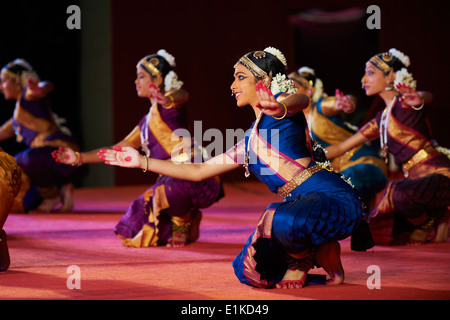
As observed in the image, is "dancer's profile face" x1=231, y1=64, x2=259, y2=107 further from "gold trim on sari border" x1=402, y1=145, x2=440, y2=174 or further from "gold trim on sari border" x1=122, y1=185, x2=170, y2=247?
"gold trim on sari border" x1=402, y1=145, x2=440, y2=174

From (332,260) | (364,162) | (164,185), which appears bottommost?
(364,162)

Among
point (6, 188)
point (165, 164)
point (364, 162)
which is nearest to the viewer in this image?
point (165, 164)

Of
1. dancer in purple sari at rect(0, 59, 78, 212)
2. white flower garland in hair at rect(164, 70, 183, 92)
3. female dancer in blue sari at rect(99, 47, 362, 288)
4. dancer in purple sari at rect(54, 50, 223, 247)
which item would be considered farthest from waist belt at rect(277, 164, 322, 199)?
dancer in purple sari at rect(0, 59, 78, 212)

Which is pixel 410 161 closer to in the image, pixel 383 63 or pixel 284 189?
pixel 383 63

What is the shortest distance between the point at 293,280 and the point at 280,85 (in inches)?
32.9

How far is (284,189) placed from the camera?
2.89 meters

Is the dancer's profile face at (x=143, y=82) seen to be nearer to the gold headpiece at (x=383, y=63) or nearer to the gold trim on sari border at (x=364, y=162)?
the gold headpiece at (x=383, y=63)

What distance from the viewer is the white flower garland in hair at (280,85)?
117 inches

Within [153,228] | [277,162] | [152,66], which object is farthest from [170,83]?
[277,162]

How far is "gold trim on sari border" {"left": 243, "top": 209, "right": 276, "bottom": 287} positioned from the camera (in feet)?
9.03

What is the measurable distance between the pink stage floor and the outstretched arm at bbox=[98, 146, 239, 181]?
1.55 ft

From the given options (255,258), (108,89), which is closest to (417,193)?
(255,258)

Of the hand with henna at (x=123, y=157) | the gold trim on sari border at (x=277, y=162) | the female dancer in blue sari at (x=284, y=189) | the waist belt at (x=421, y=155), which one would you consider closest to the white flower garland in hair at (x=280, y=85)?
the female dancer in blue sari at (x=284, y=189)

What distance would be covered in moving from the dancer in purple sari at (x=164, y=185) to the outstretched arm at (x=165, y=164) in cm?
121
